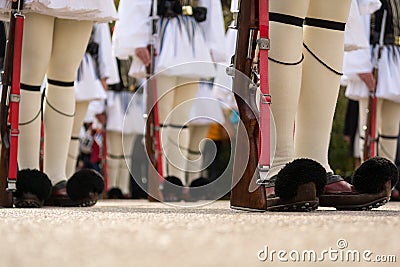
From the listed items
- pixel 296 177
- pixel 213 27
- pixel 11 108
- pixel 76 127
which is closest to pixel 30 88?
pixel 11 108

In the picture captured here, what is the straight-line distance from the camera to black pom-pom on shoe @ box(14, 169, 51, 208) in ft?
9.55

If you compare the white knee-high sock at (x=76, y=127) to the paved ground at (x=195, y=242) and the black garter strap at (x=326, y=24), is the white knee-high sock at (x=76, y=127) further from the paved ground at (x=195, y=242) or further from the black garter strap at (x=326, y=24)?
the paved ground at (x=195, y=242)

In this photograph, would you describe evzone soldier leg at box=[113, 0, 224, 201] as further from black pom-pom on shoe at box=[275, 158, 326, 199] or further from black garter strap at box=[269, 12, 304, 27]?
black pom-pom on shoe at box=[275, 158, 326, 199]

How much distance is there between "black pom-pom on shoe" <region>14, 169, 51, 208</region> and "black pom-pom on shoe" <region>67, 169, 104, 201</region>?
Answer: 271mm

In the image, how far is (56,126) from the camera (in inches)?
137

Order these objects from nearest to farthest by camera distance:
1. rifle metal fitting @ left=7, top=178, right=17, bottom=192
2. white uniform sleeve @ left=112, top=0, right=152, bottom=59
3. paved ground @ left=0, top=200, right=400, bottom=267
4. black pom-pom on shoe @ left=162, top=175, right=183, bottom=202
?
1. paved ground @ left=0, top=200, right=400, bottom=267
2. rifle metal fitting @ left=7, top=178, right=17, bottom=192
3. black pom-pom on shoe @ left=162, top=175, right=183, bottom=202
4. white uniform sleeve @ left=112, top=0, right=152, bottom=59

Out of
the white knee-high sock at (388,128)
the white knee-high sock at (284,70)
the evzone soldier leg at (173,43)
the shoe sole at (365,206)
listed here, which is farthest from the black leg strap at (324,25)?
the white knee-high sock at (388,128)

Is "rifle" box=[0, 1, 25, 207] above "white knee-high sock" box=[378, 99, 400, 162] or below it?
above

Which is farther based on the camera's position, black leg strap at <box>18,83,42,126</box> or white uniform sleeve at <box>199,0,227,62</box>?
white uniform sleeve at <box>199,0,227,62</box>

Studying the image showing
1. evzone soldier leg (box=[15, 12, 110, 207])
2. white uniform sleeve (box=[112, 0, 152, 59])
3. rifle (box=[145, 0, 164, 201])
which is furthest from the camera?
white uniform sleeve (box=[112, 0, 152, 59])

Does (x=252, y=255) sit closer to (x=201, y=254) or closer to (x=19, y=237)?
(x=201, y=254)

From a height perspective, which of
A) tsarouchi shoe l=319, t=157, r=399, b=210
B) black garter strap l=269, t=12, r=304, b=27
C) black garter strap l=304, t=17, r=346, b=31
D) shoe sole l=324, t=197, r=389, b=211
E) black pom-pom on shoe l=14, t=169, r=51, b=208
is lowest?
black pom-pom on shoe l=14, t=169, r=51, b=208

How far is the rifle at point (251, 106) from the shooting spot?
2.26 metres

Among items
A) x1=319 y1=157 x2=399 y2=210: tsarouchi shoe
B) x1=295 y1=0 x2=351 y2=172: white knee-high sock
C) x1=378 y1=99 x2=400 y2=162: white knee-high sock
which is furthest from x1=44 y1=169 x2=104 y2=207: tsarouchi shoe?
x1=378 y1=99 x2=400 y2=162: white knee-high sock
